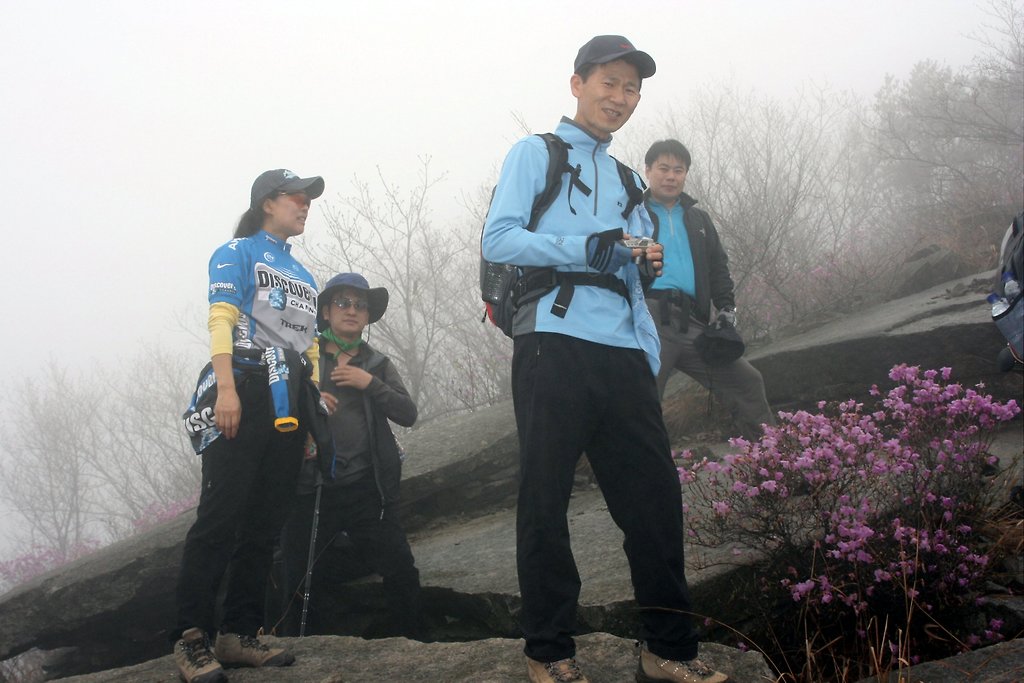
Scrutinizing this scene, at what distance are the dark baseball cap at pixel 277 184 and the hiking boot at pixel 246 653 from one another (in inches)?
78.8

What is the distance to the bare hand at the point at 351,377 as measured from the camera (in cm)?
460

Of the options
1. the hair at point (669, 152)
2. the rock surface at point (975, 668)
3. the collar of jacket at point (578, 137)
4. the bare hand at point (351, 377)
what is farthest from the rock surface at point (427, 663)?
the hair at point (669, 152)

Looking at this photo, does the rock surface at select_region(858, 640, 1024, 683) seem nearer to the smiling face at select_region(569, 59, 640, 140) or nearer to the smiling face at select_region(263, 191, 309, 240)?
the smiling face at select_region(569, 59, 640, 140)

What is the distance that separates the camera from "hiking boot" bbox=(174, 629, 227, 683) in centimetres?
298

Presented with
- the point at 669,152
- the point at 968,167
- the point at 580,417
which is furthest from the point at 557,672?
the point at 968,167

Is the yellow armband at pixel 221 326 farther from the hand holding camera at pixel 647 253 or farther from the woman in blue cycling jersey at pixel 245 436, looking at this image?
the hand holding camera at pixel 647 253

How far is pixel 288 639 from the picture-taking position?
12.2 ft

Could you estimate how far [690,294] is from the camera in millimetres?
4891

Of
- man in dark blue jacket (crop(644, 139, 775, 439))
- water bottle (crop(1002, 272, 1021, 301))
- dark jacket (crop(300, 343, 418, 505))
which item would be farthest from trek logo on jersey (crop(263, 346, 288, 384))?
water bottle (crop(1002, 272, 1021, 301))

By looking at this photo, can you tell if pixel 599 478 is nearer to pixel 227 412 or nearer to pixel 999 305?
pixel 999 305

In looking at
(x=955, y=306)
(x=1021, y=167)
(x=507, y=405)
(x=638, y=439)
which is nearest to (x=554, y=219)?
(x=638, y=439)

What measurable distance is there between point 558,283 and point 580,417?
0.47m

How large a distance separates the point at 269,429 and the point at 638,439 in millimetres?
1699

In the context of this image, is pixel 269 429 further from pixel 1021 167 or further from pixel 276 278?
pixel 1021 167
